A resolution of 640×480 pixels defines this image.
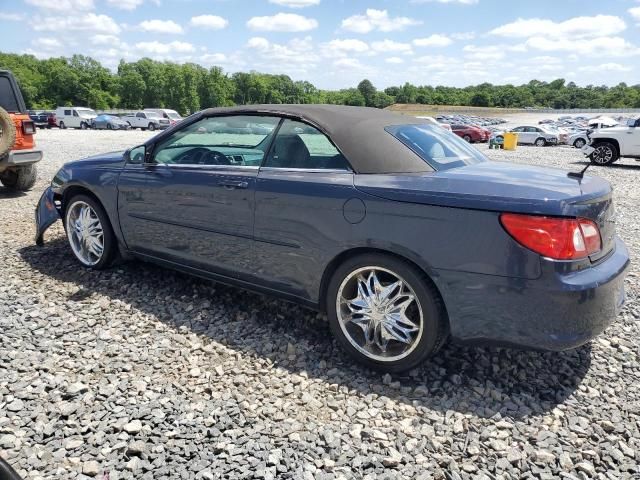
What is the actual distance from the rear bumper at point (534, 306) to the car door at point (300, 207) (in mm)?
743

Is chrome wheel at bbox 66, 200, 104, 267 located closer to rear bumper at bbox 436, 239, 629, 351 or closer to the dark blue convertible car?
the dark blue convertible car

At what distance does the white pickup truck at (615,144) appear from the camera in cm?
1569

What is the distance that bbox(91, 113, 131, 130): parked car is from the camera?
40594 millimetres

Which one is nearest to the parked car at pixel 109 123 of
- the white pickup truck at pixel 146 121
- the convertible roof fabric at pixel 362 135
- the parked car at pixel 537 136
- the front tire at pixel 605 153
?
the white pickup truck at pixel 146 121

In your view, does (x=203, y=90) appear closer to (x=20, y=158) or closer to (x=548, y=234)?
(x=20, y=158)

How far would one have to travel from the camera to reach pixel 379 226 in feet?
9.18

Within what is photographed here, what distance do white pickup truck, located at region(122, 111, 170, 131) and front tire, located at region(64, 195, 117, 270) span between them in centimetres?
3968

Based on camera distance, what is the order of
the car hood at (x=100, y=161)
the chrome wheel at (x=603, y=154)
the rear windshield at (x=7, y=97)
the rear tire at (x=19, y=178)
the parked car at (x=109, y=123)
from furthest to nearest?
the parked car at (x=109, y=123)
the chrome wheel at (x=603, y=154)
the rear tire at (x=19, y=178)
the rear windshield at (x=7, y=97)
the car hood at (x=100, y=161)

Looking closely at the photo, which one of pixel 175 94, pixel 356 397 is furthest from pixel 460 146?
pixel 175 94

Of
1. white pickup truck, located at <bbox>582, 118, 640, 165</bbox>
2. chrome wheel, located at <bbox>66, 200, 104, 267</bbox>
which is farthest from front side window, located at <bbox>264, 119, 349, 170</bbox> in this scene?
white pickup truck, located at <bbox>582, 118, 640, 165</bbox>

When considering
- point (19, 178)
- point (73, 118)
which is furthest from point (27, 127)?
point (73, 118)

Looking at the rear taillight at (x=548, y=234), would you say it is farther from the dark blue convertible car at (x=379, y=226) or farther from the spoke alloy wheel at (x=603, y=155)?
the spoke alloy wheel at (x=603, y=155)

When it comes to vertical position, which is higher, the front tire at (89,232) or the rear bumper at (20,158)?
the rear bumper at (20,158)

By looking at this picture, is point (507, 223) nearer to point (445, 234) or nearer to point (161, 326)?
point (445, 234)
